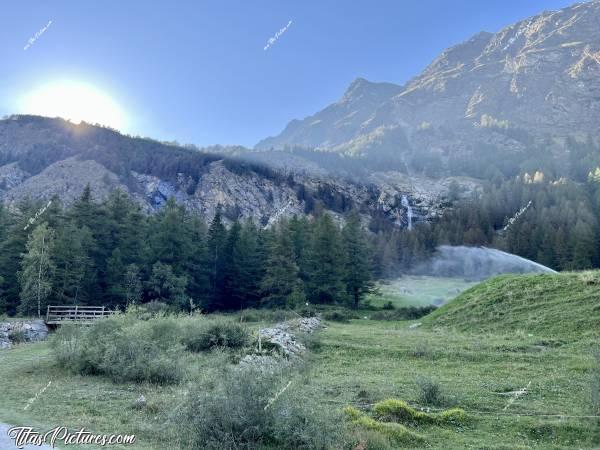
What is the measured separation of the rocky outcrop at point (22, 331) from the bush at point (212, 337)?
1384 centimetres

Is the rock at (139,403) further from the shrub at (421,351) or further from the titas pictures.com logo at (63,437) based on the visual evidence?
the shrub at (421,351)

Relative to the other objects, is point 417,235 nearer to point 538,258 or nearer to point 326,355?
point 538,258

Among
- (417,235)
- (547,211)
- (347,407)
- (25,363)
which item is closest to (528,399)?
(347,407)

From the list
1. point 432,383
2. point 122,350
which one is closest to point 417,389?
point 432,383

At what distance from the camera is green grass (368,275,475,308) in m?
61.2

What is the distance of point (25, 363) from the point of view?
22922mm

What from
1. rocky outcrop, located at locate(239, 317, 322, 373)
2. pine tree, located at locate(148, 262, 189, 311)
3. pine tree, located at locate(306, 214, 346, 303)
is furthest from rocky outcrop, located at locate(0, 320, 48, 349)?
pine tree, located at locate(306, 214, 346, 303)

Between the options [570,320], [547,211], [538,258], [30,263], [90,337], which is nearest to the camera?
[90,337]

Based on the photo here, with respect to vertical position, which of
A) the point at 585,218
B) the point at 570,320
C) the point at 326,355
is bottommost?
the point at 326,355

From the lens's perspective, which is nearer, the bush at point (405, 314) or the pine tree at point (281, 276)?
the bush at point (405, 314)

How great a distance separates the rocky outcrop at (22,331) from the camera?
33.5m

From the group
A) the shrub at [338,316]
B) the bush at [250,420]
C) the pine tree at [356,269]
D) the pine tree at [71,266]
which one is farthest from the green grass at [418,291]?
the bush at [250,420]

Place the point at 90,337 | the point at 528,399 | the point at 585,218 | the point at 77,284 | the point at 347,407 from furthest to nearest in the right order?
the point at 585,218 → the point at 77,284 → the point at 90,337 → the point at 528,399 → the point at 347,407

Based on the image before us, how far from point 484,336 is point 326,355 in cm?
1079
